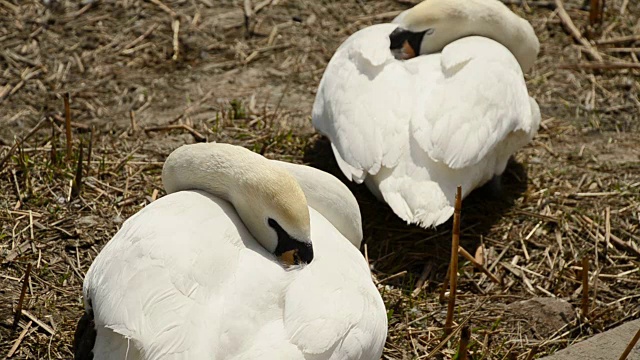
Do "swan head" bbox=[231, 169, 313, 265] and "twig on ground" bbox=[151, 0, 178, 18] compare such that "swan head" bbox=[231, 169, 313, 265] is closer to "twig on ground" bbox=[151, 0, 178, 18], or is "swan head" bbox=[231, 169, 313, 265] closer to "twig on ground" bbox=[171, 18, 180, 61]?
"twig on ground" bbox=[171, 18, 180, 61]

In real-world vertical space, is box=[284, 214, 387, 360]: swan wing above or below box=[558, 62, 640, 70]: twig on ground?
above

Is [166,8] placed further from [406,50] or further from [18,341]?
[18,341]

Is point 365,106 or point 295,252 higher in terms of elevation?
point 295,252

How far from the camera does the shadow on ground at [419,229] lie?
15.6 feet

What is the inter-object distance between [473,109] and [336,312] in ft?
5.55

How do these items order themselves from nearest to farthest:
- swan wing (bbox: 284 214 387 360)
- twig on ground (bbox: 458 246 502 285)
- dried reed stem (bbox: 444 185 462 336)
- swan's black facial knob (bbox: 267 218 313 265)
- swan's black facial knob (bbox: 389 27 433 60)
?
swan wing (bbox: 284 214 387 360), swan's black facial knob (bbox: 267 218 313 265), dried reed stem (bbox: 444 185 462 336), twig on ground (bbox: 458 246 502 285), swan's black facial knob (bbox: 389 27 433 60)

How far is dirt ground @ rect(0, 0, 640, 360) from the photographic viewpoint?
438 centimetres

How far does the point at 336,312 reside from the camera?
3.35 metres

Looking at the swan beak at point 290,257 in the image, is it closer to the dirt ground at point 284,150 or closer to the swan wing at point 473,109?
the dirt ground at point 284,150

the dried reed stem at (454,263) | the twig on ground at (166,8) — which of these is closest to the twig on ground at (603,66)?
the twig on ground at (166,8)

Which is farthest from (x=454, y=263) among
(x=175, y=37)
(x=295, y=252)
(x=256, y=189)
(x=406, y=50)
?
(x=175, y=37)

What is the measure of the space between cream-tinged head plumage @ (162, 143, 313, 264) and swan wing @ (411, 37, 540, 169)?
1055 mm

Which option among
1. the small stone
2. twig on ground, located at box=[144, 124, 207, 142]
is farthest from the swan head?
twig on ground, located at box=[144, 124, 207, 142]

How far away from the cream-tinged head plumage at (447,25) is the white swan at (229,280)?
1.65 metres
